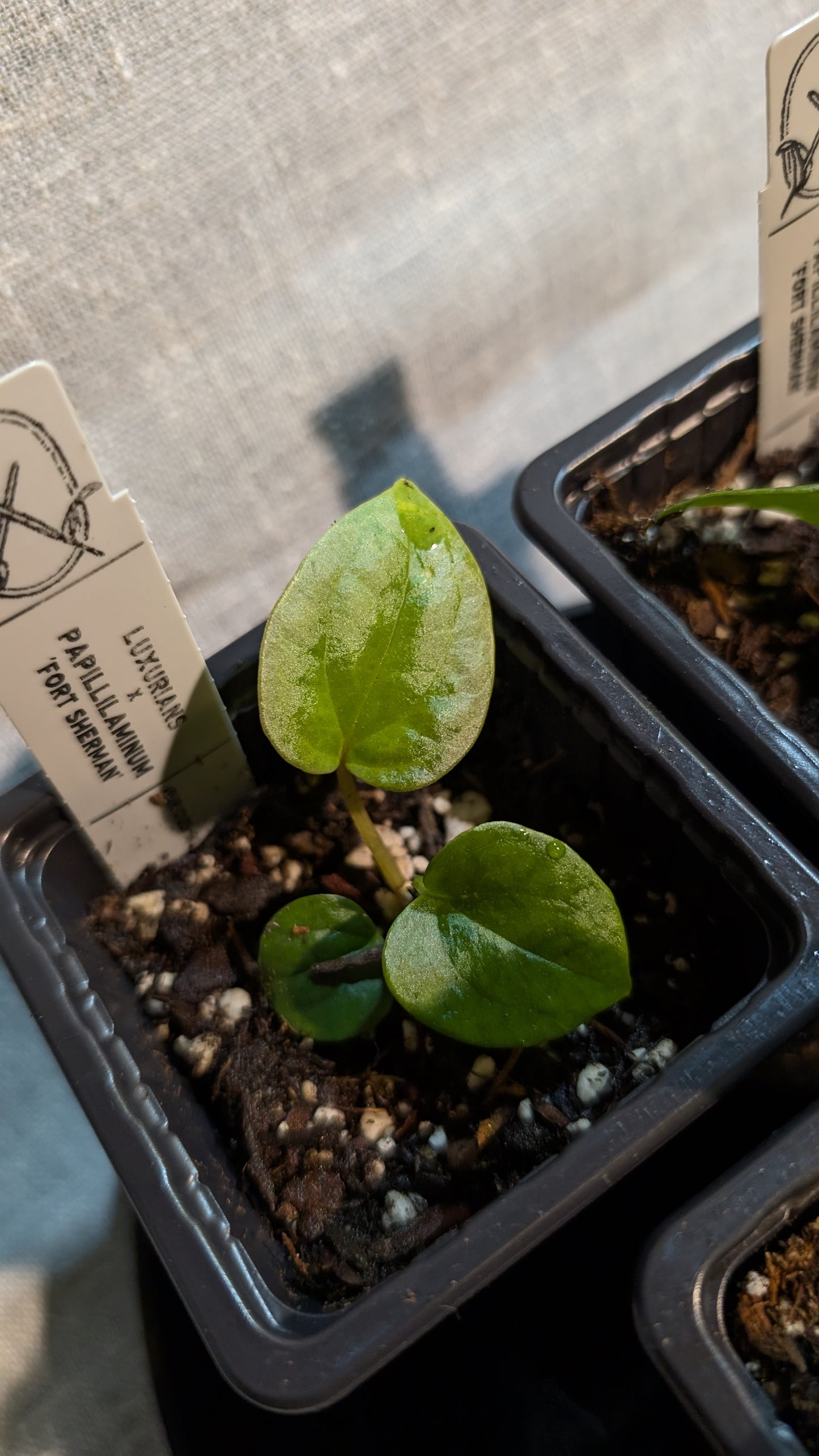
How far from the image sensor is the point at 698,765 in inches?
19.2

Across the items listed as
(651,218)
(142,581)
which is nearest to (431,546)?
(142,581)

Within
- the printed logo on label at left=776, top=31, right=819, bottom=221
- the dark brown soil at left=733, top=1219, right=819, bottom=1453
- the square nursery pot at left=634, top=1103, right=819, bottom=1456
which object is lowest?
the dark brown soil at left=733, top=1219, right=819, bottom=1453

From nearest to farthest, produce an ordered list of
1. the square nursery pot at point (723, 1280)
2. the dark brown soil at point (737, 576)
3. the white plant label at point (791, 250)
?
the square nursery pot at point (723, 1280) → the white plant label at point (791, 250) → the dark brown soil at point (737, 576)

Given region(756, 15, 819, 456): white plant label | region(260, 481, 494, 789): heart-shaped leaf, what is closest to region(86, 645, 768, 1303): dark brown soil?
region(260, 481, 494, 789): heart-shaped leaf

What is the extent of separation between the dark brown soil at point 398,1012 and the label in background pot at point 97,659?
0.04 m

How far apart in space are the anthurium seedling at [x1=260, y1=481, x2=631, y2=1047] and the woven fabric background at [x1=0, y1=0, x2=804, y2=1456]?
0.75 feet

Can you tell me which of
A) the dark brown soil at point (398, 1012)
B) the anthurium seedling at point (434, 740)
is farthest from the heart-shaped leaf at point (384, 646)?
the dark brown soil at point (398, 1012)

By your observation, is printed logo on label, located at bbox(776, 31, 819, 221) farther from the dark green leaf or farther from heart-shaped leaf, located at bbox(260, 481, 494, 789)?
heart-shaped leaf, located at bbox(260, 481, 494, 789)

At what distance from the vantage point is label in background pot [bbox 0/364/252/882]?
37 centimetres

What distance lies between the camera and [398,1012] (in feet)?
1.73

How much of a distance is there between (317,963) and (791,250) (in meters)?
0.41

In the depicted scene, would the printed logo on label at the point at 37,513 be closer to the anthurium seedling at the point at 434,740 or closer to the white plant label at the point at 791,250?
the anthurium seedling at the point at 434,740

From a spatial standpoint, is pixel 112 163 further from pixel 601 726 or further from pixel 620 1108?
pixel 620 1108

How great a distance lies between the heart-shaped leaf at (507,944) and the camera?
1.33ft
